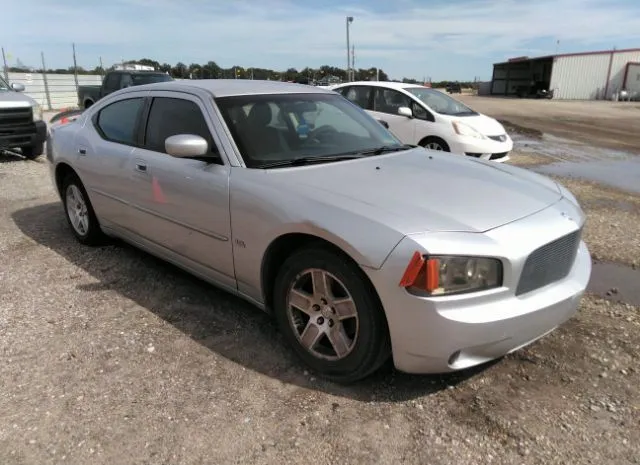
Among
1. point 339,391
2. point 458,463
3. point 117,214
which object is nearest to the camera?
point 458,463

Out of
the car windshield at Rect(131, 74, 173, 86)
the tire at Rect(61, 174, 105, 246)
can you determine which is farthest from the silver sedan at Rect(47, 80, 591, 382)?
the car windshield at Rect(131, 74, 173, 86)

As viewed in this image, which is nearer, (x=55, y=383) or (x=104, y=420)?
(x=104, y=420)

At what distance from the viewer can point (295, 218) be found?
291 cm

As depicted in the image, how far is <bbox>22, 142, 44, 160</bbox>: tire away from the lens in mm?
10359

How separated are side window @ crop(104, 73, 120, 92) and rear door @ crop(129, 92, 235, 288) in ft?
44.7

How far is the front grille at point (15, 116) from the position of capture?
966cm

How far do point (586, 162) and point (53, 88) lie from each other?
2464 cm

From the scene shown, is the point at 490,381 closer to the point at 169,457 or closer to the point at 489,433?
the point at 489,433

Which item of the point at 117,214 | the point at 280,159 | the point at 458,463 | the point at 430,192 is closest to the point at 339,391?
the point at 458,463

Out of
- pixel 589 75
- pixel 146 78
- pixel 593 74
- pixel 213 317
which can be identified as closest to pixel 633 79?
pixel 593 74

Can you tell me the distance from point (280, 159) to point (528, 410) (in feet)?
6.65

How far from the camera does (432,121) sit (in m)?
9.48

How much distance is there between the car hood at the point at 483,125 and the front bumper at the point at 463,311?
710 centimetres

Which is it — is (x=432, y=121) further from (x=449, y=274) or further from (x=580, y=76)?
(x=580, y=76)
